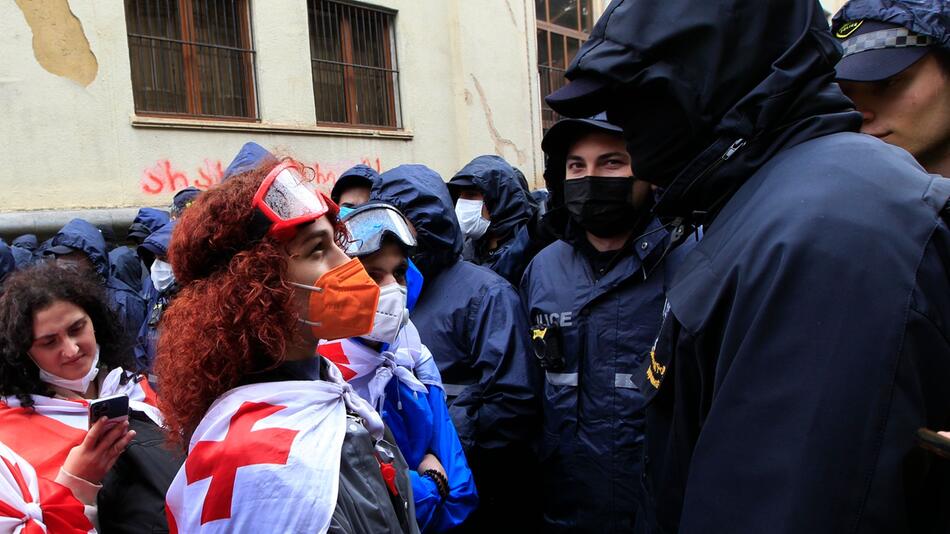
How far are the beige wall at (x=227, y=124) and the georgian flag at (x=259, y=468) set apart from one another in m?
6.61

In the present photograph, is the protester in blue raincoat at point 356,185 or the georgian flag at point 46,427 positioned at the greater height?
the protester in blue raincoat at point 356,185

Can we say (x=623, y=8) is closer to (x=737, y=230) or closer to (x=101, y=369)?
(x=737, y=230)

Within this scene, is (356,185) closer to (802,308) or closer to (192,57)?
(802,308)

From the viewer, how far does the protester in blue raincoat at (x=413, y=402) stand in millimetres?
2379

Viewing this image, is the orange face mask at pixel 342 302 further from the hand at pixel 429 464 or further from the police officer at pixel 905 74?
the police officer at pixel 905 74

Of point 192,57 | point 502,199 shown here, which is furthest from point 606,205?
point 192,57

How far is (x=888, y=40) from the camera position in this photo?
6.35ft

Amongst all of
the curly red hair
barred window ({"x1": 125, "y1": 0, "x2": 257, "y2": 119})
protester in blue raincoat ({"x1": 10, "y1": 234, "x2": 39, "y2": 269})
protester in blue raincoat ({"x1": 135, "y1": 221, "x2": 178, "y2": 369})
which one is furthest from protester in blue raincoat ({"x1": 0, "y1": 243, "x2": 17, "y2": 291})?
the curly red hair

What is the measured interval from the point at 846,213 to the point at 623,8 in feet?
2.00

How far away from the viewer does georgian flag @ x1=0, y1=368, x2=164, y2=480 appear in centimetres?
212

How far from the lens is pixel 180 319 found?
1.65m

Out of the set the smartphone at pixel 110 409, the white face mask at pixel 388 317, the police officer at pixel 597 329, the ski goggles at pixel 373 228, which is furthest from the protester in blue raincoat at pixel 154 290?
the police officer at pixel 597 329

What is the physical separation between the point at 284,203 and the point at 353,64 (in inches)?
338

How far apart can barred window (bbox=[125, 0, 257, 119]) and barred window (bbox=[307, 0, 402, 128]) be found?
1067 millimetres
